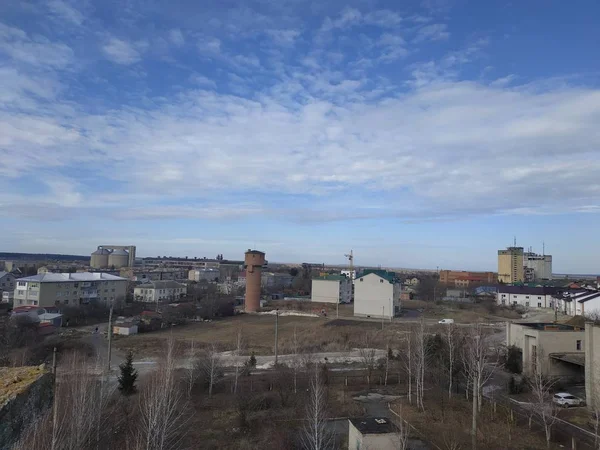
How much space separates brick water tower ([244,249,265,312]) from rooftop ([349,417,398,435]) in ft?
129

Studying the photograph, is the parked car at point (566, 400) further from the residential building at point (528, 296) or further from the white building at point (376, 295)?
the residential building at point (528, 296)

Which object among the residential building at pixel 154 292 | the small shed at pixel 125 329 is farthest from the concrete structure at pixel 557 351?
the residential building at pixel 154 292

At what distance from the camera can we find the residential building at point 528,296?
55.4 metres

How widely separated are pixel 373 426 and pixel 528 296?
176 feet

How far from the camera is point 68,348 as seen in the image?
2509cm

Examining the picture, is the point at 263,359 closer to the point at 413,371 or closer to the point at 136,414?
the point at 413,371

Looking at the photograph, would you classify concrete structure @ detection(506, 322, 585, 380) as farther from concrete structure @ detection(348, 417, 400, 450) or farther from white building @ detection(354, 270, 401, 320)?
white building @ detection(354, 270, 401, 320)

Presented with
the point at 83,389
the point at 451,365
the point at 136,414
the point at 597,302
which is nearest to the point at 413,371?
the point at 451,365

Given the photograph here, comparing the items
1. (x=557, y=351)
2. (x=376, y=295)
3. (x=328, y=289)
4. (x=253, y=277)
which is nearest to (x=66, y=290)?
(x=253, y=277)

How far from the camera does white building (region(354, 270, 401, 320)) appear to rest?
43.3 metres

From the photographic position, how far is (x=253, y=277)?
1983 inches

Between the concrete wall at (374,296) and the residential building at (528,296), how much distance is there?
2204 cm

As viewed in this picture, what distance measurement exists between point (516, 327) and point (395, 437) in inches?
599

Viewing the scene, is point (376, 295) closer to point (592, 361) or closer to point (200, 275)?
point (592, 361)
